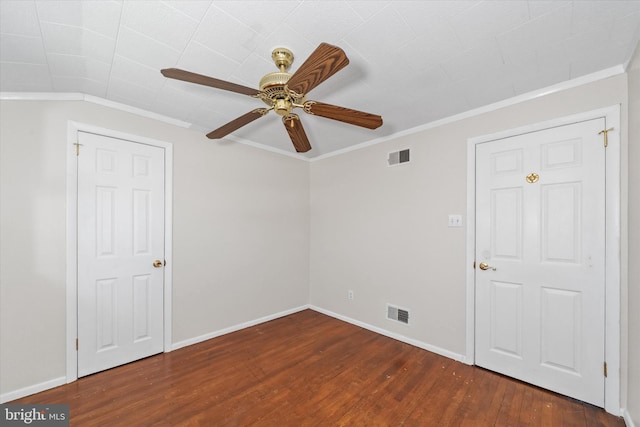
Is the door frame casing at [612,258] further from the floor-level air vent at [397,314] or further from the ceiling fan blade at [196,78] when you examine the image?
the ceiling fan blade at [196,78]

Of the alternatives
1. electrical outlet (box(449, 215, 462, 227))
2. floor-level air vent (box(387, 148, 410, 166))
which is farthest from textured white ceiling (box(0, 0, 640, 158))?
electrical outlet (box(449, 215, 462, 227))

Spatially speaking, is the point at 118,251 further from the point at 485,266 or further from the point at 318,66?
the point at 485,266

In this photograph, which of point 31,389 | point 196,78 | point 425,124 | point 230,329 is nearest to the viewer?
point 196,78

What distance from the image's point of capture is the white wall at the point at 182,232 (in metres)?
1.94

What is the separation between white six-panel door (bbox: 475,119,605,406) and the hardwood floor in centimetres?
22

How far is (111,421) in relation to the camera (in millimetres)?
1701

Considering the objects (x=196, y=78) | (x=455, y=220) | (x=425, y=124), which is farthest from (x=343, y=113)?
(x=455, y=220)

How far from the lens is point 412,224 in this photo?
2.85 meters

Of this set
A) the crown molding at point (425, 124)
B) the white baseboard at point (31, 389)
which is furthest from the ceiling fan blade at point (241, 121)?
the white baseboard at point (31, 389)

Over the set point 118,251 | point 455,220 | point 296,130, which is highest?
point 296,130

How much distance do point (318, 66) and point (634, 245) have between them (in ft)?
7.14

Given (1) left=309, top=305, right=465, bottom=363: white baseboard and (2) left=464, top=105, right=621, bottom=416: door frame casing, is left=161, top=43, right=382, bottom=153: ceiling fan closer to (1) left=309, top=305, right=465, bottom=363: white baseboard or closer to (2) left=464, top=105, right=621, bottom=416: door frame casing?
(2) left=464, top=105, right=621, bottom=416: door frame casing

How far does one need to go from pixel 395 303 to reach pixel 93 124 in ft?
11.3

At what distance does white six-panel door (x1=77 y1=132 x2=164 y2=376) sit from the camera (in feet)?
7.24
